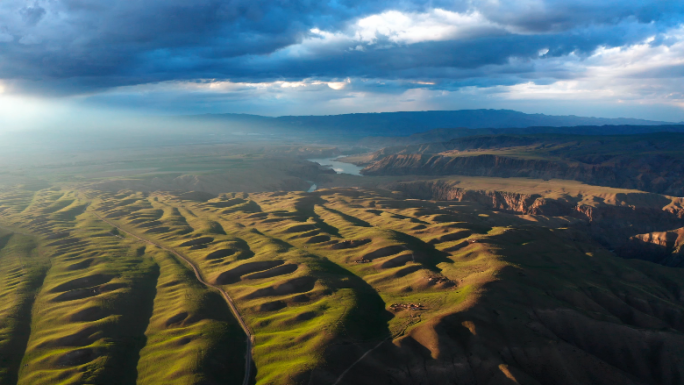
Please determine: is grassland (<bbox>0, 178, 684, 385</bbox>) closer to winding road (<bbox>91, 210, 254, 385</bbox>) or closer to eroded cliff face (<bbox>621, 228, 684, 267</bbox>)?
winding road (<bbox>91, 210, 254, 385</bbox>)

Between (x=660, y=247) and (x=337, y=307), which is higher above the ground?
(x=337, y=307)

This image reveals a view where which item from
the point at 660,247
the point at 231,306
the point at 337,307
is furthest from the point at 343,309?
the point at 660,247

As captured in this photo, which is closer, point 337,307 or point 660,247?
point 337,307

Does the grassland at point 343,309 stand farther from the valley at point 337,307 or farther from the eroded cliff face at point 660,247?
the eroded cliff face at point 660,247

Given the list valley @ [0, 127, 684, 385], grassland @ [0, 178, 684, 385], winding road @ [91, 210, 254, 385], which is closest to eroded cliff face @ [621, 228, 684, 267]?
valley @ [0, 127, 684, 385]

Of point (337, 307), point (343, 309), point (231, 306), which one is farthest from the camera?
point (231, 306)

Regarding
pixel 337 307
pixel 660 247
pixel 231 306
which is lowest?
pixel 660 247

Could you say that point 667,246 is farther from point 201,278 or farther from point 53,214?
point 53,214

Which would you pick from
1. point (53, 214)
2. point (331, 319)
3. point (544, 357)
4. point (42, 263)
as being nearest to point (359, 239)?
point (331, 319)

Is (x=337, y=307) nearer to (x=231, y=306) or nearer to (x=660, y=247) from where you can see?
(x=231, y=306)

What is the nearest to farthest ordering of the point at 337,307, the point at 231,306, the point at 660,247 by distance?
the point at 337,307
the point at 231,306
the point at 660,247

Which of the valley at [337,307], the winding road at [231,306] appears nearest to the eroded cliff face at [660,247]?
the valley at [337,307]
